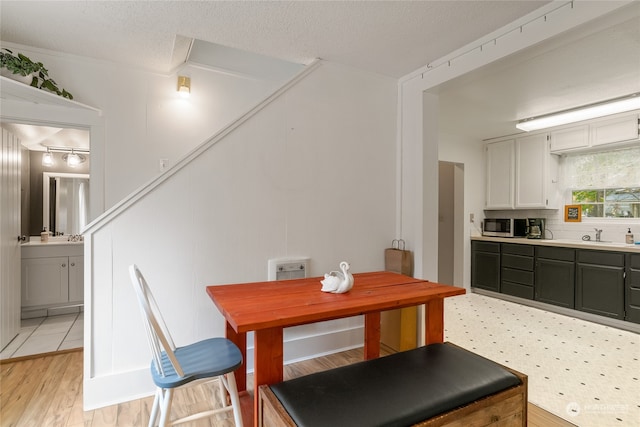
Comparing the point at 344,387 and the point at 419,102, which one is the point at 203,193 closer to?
the point at 344,387

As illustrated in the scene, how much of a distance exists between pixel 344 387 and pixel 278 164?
5.66 ft

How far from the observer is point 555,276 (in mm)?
3844

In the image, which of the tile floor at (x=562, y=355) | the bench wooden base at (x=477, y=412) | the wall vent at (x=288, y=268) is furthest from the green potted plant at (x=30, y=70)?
the tile floor at (x=562, y=355)

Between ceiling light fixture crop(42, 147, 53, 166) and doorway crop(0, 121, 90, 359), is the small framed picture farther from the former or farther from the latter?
ceiling light fixture crop(42, 147, 53, 166)

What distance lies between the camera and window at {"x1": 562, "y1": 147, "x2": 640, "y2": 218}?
3.76 meters

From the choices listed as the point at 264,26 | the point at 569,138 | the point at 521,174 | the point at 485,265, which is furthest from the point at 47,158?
the point at 569,138

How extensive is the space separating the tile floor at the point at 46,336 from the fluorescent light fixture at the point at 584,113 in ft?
17.9

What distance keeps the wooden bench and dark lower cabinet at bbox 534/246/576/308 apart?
305 centimetres

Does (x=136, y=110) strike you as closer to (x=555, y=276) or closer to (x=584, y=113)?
(x=584, y=113)

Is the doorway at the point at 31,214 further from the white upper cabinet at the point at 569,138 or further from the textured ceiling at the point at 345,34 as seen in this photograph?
the white upper cabinet at the point at 569,138

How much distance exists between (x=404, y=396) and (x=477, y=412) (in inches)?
13.0

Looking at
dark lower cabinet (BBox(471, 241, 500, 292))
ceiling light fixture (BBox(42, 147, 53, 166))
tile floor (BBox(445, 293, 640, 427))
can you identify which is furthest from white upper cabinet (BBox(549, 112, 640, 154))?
ceiling light fixture (BBox(42, 147, 53, 166))

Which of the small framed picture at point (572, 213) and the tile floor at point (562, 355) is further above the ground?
the small framed picture at point (572, 213)

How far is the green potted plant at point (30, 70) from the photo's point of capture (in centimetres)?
209
